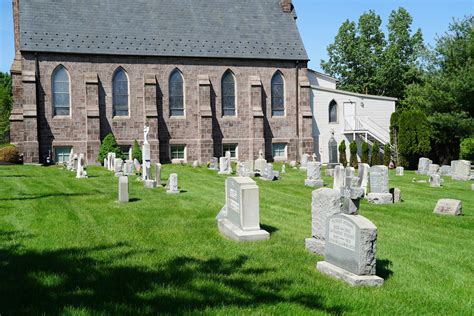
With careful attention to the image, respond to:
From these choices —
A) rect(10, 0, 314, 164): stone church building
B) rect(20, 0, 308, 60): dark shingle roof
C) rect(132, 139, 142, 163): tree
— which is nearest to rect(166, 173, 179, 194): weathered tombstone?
rect(132, 139, 142, 163): tree

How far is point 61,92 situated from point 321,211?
25.9 m

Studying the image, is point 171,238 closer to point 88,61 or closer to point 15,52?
point 88,61

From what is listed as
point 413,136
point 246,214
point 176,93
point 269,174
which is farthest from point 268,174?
point 413,136

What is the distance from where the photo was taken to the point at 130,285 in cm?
653

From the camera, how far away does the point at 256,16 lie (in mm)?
36281

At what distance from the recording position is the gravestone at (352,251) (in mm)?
6793

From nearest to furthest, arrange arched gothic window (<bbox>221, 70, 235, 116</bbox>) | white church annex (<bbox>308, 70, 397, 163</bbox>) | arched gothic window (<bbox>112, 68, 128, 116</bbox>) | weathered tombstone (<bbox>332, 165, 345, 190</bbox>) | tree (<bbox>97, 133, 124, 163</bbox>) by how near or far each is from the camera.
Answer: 1. weathered tombstone (<bbox>332, 165, 345, 190</bbox>)
2. tree (<bbox>97, 133, 124, 163</bbox>)
3. arched gothic window (<bbox>112, 68, 128, 116</bbox>)
4. arched gothic window (<bbox>221, 70, 235, 116</bbox>)
5. white church annex (<bbox>308, 70, 397, 163</bbox>)

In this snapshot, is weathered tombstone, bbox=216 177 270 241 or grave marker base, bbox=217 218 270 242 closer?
grave marker base, bbox=217 218 270 242

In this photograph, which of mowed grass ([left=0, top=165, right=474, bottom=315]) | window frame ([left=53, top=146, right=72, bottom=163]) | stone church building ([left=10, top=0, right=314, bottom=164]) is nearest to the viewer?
mowed grass ([left=0, top=165, right=474, bottom=315])

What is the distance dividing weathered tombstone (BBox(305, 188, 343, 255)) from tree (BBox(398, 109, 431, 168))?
79.9 feet

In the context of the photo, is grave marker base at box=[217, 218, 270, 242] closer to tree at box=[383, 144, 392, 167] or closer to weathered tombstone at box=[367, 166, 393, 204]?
weathered tombstone at box=[367, 166, 393, 204]

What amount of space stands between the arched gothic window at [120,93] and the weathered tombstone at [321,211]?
81.8 feet

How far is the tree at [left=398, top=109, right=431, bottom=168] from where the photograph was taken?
30923 millimetres

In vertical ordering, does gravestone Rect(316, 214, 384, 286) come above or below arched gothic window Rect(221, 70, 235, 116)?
below
